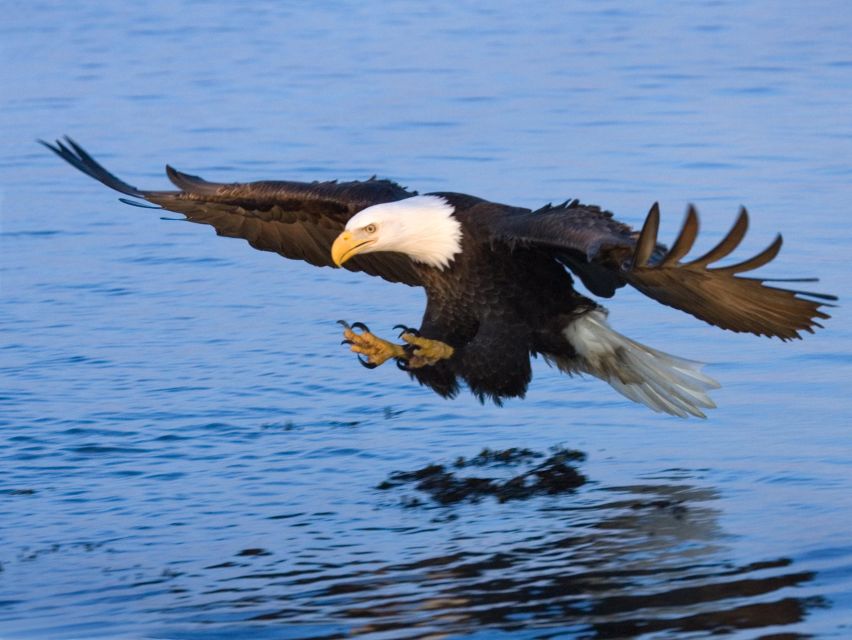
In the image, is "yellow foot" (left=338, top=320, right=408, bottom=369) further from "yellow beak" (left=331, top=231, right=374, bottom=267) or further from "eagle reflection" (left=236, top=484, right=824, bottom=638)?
"eagle reflection" (left=236, top=484, right=824, bottom=638)

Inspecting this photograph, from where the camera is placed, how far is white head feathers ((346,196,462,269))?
631 centimetres

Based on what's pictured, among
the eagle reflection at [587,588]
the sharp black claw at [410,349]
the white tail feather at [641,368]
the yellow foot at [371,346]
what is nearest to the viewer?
the eagle reflection at [587,588]

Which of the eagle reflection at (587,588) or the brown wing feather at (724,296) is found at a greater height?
the brown wing feather at (724,296)

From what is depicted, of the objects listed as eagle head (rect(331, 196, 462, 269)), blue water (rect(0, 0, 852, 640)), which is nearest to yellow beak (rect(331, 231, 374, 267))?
eagle head (rect(331, 196, 462, 269))

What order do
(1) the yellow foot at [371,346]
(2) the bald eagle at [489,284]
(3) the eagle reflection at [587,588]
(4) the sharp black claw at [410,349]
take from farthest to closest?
(4) the sharp black claw at [410,349] → (1) the yellow foot at [371,346] → (2) the bald eagle at [489,284] → (3) the eagle reflection at [587,588]

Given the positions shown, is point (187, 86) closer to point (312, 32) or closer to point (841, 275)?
point (312, 32)

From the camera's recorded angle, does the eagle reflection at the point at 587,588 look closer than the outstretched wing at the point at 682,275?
Yes

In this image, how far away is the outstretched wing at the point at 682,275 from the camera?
5.03 meters

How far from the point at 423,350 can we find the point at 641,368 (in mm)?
811

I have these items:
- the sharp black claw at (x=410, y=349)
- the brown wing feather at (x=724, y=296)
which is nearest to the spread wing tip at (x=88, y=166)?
the sharp black claw at (x=410, y=349)

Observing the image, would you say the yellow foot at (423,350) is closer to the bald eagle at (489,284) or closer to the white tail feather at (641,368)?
the bald eagle at (489,284)

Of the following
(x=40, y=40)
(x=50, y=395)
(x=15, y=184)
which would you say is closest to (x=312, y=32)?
(x=40, y=40)

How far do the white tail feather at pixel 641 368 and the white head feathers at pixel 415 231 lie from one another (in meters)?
0.57

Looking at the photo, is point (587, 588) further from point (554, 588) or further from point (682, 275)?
point (682, 275)
